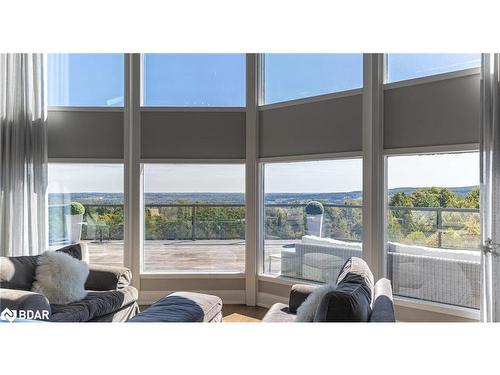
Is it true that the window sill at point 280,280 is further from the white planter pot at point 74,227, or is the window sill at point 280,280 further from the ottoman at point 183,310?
the white planter pot at point 74,227

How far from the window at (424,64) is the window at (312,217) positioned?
86cm

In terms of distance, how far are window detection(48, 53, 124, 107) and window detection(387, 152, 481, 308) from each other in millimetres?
2602

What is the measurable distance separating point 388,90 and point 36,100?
3101 millimetres

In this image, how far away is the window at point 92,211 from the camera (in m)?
3.29

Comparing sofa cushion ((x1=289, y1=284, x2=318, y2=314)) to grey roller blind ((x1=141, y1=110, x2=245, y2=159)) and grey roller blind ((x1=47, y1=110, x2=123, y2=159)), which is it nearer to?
grey roller blind ((x1=141, y1=110, x2=245, y2=159))

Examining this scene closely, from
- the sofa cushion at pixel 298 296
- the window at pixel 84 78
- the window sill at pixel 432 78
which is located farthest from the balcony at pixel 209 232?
the window sill at pixel 432 78

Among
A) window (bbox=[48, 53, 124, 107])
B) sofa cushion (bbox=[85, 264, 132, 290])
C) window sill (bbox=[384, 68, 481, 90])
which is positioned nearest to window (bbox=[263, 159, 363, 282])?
window sill (bbox=[384, 68, 481, 90])

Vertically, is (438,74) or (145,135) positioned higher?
(438,74)

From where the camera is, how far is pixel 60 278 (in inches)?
115

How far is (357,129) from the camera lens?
336cm

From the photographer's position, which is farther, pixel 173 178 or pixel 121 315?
pixel 173 178

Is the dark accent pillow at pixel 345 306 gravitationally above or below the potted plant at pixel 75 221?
below
